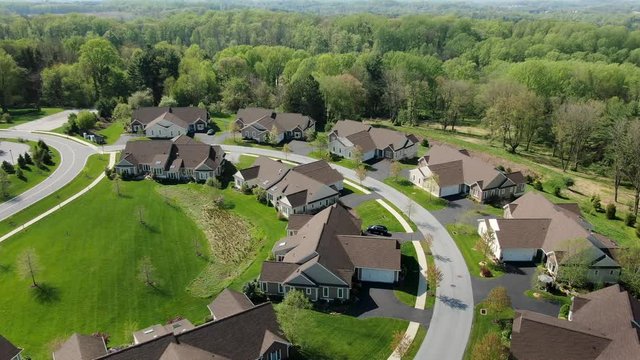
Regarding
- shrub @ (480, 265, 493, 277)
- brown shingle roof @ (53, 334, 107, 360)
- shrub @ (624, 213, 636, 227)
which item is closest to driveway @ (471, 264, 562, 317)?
shrub @ (480, 265, 493, 277)

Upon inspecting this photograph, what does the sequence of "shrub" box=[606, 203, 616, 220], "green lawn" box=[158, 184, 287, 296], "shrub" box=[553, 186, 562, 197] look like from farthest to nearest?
1. "shrub" box=[553, 186, 562, 197]
2. "shrub" box=[606, 203, 616, 220]
3. "green lawn" box=[158, 184, 287, 296]

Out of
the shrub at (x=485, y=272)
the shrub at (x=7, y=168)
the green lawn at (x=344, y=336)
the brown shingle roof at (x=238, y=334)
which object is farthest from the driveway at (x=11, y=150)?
the shrub at (x=485, y=272)

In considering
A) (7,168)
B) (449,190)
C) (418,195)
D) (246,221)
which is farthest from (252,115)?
(449,190)

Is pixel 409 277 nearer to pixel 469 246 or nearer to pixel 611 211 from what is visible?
pixel 469 246

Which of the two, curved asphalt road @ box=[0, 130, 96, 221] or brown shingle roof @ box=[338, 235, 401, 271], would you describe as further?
curved asphalt road @ box=[0, 130, 96, 221]

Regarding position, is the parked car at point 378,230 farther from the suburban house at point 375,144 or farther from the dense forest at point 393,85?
the dense forest at point 393,85

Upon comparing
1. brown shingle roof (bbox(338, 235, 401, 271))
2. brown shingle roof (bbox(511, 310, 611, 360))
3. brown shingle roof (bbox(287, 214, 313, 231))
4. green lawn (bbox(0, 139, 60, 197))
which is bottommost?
green lawn (bbox(0, 139, 60, 197))

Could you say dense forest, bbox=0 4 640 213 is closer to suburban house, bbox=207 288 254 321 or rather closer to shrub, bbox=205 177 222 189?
shrub, bbox=205 177 222 189

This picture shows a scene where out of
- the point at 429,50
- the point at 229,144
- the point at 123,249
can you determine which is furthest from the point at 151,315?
Answer: the point at 429,50
